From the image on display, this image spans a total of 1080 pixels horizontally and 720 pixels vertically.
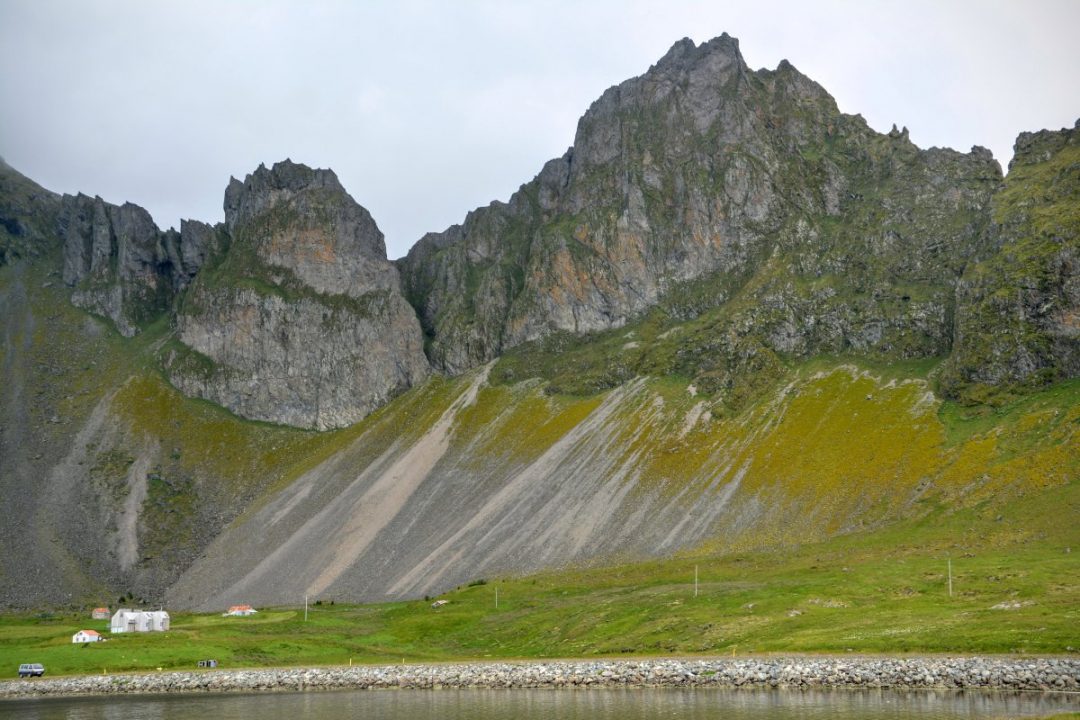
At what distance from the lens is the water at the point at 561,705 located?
5338 centimetres

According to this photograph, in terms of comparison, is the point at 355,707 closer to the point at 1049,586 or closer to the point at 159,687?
the point at 159,687

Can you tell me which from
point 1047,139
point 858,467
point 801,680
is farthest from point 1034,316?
point 801,680

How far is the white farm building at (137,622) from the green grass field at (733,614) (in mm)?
2007

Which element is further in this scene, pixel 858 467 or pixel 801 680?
pixel 858 467

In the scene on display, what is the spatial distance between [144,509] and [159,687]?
381ft

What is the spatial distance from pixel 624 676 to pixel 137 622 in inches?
2881

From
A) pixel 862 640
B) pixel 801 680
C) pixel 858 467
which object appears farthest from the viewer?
pixel 858 467

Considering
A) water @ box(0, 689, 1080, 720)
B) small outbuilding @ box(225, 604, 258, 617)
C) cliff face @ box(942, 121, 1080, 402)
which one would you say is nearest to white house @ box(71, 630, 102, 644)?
water @ box(0, 689, 1080, 720)

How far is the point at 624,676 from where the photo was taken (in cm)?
7319

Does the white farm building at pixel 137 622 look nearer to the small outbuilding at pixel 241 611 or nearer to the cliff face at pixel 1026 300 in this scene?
the small outbuilding at pixel 241 611

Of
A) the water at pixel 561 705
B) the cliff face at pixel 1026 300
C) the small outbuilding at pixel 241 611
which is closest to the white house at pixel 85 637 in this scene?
the water at pixel 561 705

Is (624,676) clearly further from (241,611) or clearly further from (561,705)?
(241,611)

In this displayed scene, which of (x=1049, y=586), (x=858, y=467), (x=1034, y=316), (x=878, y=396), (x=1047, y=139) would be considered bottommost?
(x=1049, y=586)

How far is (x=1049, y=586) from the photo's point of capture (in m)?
82.9
